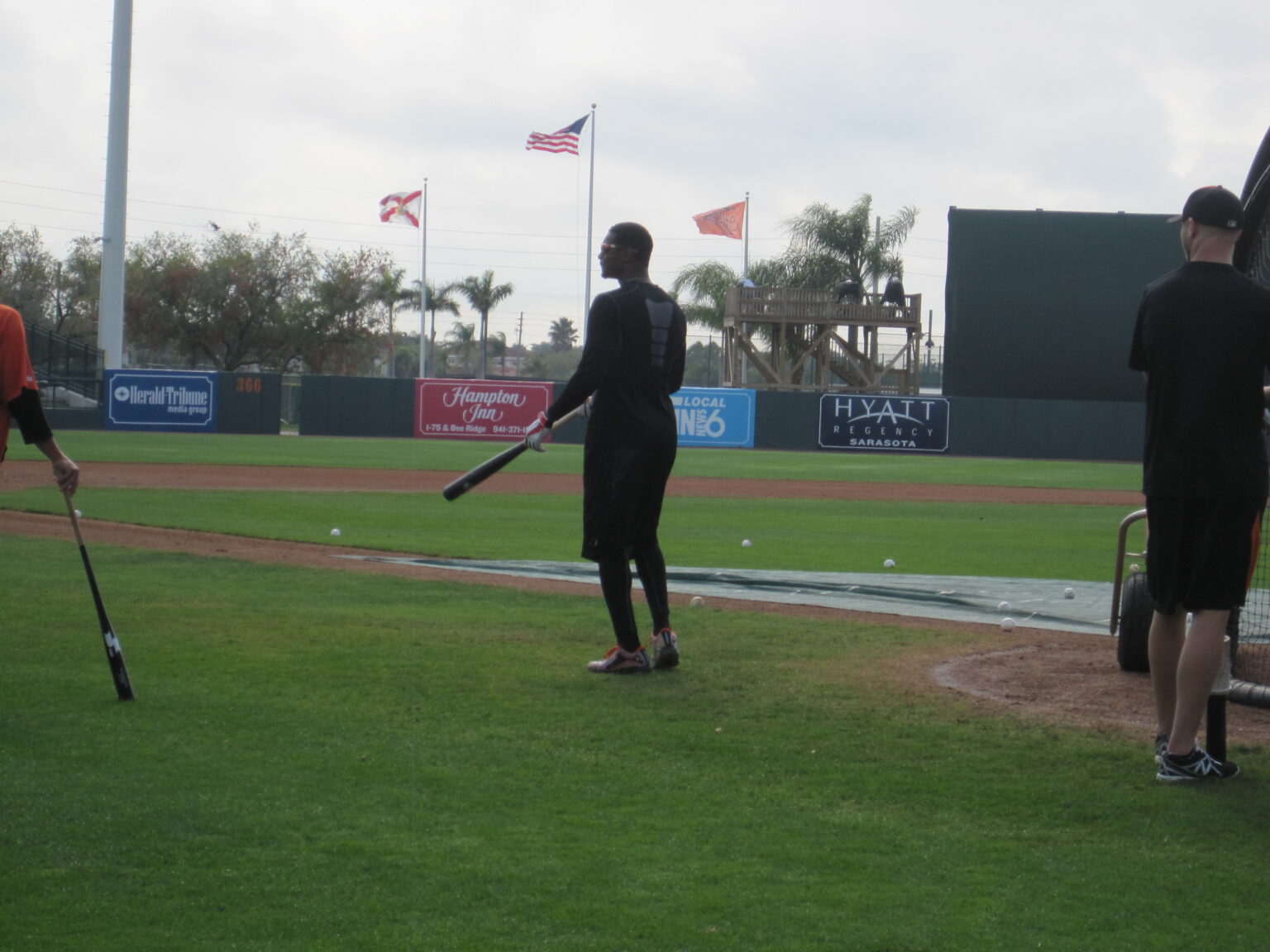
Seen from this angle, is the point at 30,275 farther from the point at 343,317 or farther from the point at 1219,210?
the point at 1219,210

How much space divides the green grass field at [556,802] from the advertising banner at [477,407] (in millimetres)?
30019

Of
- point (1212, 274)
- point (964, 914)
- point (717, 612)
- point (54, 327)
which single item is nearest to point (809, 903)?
point (964, 914)

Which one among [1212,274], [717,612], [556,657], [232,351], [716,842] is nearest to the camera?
[716,842]

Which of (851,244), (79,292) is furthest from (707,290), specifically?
(79,292)

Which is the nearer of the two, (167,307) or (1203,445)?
(1203,445)

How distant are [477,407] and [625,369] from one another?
3193cm

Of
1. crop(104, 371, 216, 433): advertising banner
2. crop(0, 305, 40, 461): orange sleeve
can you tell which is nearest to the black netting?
crop(0, 305, 40, 461): orange sleeve

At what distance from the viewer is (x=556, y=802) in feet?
13.2

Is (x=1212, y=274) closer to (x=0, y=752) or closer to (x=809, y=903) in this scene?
(x=809, y=903)

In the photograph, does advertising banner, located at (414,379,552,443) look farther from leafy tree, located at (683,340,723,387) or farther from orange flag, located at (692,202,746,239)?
leafy tree, located at (683,340,723,387)

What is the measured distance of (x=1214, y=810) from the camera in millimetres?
4035

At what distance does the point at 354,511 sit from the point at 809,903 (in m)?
12.9

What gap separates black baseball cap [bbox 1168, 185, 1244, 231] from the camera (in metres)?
4.33

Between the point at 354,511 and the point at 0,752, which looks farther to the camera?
the point at 354,511
